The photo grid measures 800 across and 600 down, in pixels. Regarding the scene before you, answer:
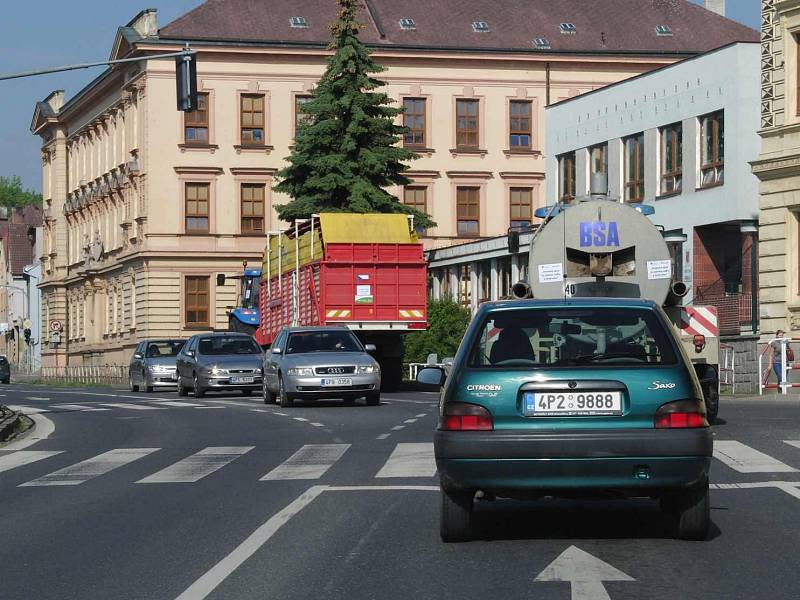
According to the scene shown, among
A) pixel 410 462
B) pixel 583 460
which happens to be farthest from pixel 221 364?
pixel 583 460

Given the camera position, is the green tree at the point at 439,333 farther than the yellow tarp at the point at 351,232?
Yes

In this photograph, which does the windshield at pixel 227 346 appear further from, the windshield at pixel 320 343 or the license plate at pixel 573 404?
the license plate at pixel 573 404

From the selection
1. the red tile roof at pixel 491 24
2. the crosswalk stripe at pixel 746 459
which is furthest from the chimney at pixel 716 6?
the crosswalk stripe at pixel 746 459

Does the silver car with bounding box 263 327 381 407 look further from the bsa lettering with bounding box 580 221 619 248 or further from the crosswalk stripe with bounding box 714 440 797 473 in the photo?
the crosswalk stripe with bounding box 714 440 797 473

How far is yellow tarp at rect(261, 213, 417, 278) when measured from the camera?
1468 inches

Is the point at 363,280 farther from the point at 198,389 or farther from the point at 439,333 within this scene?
the point at 439,333

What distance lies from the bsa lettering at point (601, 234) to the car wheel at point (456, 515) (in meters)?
12.8

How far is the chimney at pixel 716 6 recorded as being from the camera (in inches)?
3314

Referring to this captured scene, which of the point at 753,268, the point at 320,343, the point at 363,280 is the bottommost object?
the point at 320,343

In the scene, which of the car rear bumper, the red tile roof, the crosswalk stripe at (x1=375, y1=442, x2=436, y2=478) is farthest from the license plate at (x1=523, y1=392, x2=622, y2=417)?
the red tile roof

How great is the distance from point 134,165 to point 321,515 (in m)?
67.0

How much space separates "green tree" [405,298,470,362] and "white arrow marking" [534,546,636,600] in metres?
42.7

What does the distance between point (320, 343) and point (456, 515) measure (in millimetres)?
20605

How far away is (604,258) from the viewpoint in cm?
2309
